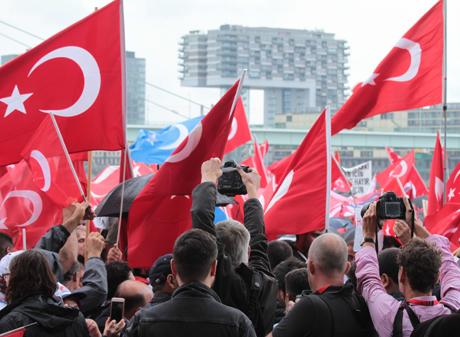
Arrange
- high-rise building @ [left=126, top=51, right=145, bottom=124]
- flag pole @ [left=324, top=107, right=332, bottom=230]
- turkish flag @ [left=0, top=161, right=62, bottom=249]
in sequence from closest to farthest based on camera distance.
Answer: turkish flag @ [left=0, top=161, right=62, bottom=249] < flag pole @ [left=324, top=107, right=332, bottom=230] < high-rise building @ [left=126, top=51, right=145, bottom=124]

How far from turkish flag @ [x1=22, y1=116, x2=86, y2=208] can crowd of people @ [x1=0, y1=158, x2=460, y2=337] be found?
1.47 metres

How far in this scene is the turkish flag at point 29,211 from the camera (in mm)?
7715

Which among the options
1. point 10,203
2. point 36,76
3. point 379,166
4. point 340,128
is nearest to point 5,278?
point 10,203

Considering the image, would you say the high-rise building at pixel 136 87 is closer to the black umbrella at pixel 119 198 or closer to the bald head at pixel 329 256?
the black umbrella at pixel 119 198

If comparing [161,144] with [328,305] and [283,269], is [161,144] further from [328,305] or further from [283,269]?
[328,305]

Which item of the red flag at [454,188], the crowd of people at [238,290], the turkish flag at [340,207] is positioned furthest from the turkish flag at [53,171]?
the turkish flag at [340,207]

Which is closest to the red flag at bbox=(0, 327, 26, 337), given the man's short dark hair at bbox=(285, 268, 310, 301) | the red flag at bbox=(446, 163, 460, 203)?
the man's short dark hair at bbox=(285, 268, 310, 301)

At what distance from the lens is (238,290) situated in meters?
5.36

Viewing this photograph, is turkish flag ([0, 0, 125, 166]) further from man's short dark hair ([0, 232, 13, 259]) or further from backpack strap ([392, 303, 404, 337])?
backpack strap ([392, 303, 404, 337])

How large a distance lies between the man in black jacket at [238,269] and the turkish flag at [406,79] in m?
4.67

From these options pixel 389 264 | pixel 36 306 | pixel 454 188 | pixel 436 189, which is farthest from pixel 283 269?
pixel 436 189

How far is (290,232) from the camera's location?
28.0 feet

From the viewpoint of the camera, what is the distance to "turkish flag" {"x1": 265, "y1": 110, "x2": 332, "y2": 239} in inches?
337

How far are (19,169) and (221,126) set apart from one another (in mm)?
1602
